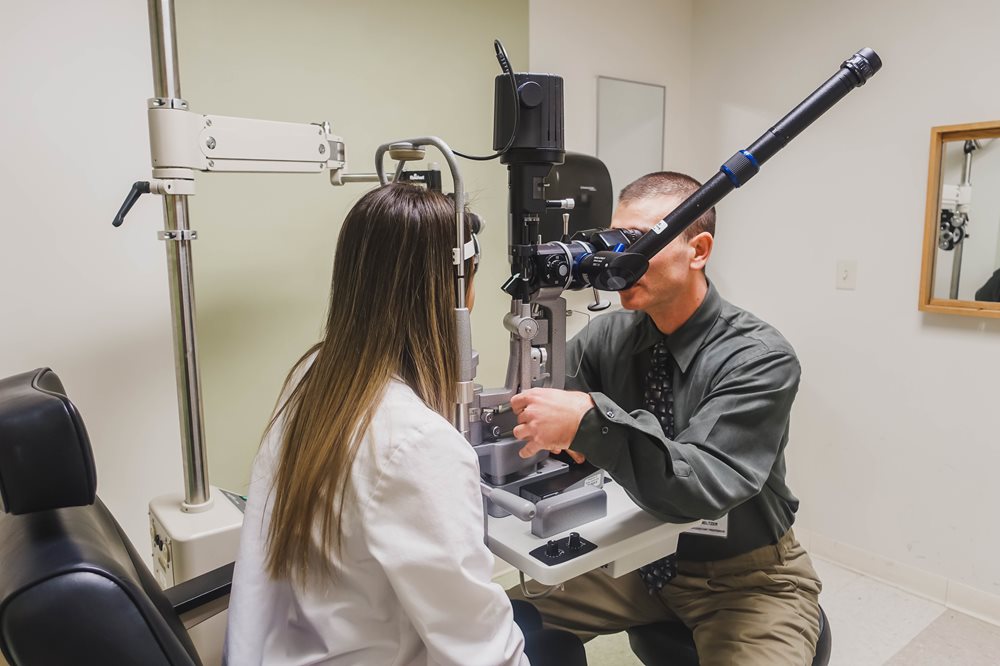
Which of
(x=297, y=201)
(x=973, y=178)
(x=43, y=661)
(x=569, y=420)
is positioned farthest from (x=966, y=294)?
(x=43, y=661)

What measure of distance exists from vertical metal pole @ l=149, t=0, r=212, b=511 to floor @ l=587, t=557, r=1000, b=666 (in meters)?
1.28

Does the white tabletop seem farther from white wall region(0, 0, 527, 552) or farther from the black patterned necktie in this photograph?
white wall region(0, 0, 527, 552)

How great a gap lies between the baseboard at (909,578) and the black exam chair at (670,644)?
1.22 m

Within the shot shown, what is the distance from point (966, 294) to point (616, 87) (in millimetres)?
1381

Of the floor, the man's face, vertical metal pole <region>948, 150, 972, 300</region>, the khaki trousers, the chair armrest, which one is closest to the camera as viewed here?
the chair armrest

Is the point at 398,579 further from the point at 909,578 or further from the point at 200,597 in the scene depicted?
the point at 909,578

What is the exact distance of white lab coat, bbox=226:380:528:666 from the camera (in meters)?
0.84

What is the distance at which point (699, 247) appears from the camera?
57.3 inches

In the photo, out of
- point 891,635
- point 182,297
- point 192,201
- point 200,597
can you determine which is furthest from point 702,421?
point 891,635

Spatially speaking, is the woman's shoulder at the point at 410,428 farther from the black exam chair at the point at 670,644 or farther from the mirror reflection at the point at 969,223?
the mirror reflection at the point at 969,223

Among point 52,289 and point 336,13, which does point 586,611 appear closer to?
point 52,289

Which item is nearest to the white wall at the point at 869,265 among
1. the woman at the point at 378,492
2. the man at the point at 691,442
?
the man at the point at 691,442

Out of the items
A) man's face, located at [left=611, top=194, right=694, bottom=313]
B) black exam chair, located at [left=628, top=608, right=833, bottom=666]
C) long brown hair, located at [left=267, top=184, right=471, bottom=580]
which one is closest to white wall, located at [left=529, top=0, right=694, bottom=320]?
man's face, located at [left=611, top=194, right=694, bottom=313]

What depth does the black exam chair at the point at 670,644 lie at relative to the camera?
1.32 m
